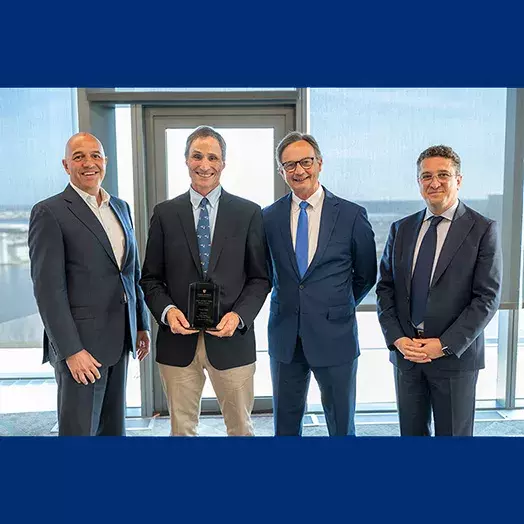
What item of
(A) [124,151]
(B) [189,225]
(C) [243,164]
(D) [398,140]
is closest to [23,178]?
(A) [124,151]

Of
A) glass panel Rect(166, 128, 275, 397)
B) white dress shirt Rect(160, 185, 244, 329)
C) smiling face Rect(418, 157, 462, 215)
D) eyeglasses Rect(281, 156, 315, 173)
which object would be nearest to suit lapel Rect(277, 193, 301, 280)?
eyeglasses Rect(281, 156, 315, 173)

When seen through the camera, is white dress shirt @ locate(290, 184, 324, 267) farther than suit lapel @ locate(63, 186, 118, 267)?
Yes

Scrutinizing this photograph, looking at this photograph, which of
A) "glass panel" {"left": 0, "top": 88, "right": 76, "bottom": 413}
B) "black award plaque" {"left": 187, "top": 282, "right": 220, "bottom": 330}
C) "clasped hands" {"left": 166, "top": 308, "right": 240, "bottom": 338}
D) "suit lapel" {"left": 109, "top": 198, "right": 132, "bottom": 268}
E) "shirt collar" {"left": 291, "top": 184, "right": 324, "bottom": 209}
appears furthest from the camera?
"glass panel" {"left": 0, "top": 88, "right": 76, "bottom": 413}

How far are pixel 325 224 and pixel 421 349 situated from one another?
1.77ft

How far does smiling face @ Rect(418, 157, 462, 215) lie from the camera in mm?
1891

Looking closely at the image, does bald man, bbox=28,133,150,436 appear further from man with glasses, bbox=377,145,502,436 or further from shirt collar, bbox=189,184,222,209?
man with glasses, bbox=377,145,502,436

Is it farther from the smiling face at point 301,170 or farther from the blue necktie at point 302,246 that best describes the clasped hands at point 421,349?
the smiling face at point 301,170

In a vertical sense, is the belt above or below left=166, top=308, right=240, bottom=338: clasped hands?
below

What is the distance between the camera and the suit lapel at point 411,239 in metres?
1.94

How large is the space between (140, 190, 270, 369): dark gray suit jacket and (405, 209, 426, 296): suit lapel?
19.3 inches

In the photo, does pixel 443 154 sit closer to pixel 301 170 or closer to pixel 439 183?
pixel 439 183
